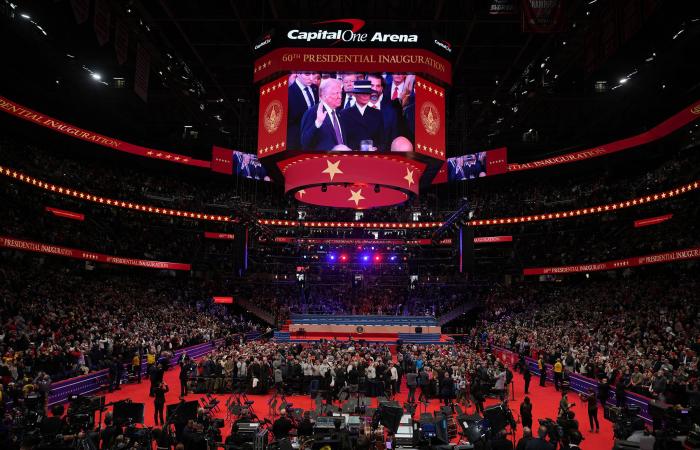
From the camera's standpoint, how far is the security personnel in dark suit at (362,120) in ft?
45.9

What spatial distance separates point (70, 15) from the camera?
60.0 feet

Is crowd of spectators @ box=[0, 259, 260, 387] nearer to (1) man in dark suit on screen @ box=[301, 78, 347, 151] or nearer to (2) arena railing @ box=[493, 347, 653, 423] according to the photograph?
(1) man in dark suit on screen @ box=[301, 78, 347, 151]

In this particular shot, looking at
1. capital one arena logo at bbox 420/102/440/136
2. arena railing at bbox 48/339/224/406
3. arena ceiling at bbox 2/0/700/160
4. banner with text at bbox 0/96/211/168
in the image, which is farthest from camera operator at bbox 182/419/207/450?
banner with text at bbox 0/96/211/168

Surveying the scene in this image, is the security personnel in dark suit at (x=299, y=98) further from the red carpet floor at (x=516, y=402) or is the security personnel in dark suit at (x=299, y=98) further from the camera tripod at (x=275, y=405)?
the red carpet floor at (x=516, y=402)

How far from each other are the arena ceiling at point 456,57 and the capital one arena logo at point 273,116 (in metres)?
3.43

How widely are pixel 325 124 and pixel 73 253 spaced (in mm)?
23044

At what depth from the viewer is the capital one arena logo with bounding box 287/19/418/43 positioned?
13.9 metres

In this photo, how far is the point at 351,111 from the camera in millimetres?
14125

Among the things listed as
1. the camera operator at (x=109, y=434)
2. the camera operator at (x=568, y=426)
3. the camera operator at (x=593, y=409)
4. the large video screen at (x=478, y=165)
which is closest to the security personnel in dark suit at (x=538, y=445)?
the camera operator at (x=568, y=426)

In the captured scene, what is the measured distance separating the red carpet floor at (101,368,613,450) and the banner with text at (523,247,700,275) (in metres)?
9.57

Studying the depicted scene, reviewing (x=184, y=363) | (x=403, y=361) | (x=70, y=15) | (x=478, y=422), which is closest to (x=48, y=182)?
(x=70, y=15)

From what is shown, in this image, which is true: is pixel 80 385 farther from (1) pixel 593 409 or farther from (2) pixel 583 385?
(2) pixel 583 385

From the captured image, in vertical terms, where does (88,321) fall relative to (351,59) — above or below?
below

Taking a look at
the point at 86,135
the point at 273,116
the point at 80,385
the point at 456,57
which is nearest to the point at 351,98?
the point at 273,116
